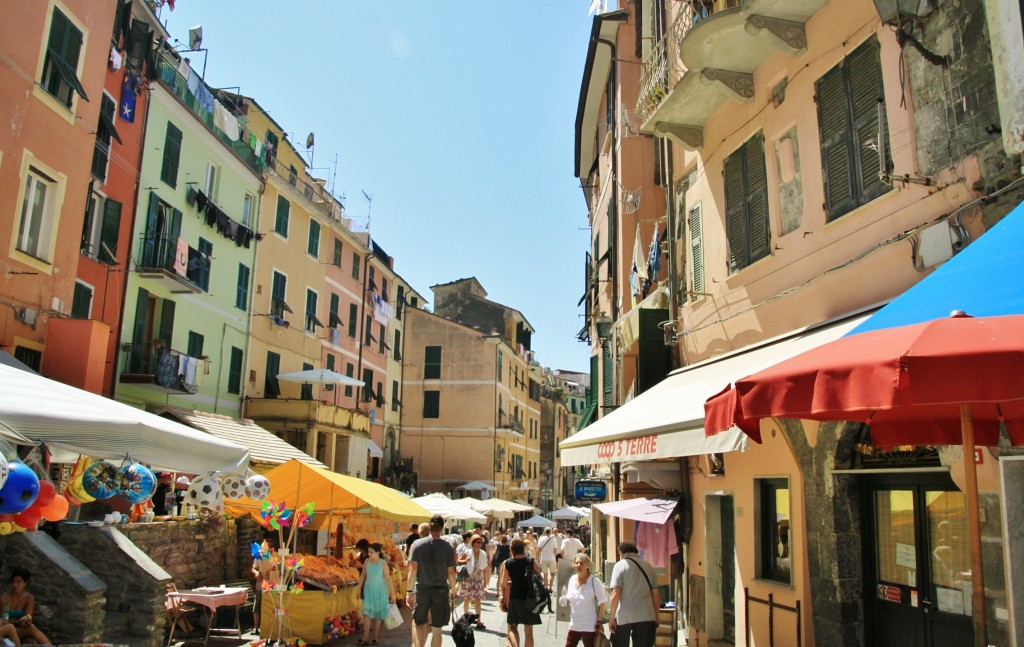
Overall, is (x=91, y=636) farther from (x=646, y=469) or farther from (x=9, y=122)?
(x=9, y=122)

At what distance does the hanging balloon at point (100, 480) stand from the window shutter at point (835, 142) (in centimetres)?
765

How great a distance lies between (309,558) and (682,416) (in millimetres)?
8909

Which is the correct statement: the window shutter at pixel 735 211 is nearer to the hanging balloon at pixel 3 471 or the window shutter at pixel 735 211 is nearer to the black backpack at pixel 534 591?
the black backpack at pixel 534 591

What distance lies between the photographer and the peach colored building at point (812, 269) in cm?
612

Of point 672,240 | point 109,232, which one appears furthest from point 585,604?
point 109,232

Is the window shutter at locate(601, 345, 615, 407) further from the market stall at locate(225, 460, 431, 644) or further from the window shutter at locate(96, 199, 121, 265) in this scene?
the window shutter at locate(96, 199, 121, 265)

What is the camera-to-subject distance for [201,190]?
75.9 feet

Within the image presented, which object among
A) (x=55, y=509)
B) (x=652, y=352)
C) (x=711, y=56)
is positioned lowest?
(x=55, y=509)

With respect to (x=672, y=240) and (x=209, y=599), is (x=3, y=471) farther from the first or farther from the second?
(x=672, y=240)

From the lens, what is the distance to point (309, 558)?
1415 cm

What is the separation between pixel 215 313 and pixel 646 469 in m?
16.7

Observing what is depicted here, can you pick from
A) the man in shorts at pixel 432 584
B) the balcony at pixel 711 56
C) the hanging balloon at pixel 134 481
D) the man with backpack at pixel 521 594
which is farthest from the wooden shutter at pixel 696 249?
the hanging balloon at pixel 134 481

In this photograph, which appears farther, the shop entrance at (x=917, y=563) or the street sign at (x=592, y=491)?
the street sign at (x=592, y=491)

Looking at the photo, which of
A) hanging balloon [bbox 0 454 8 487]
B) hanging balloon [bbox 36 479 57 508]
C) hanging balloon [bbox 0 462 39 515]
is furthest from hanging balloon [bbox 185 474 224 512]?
hanging balloon [bbox 0 454 8 487]
